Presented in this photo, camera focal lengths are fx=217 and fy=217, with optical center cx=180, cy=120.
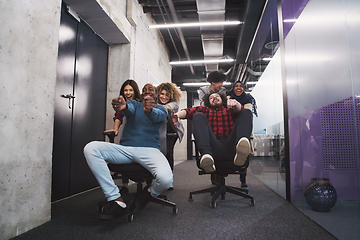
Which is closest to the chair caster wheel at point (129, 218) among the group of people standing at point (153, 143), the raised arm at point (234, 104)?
the group of people standing at point (153, 143)

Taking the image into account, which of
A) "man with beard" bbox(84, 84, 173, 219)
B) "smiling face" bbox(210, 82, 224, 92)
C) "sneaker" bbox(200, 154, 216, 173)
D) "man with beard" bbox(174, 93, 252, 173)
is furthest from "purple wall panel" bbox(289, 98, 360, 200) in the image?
"smiling face" bbox(210, 82, 224, 92)

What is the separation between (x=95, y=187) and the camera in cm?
300

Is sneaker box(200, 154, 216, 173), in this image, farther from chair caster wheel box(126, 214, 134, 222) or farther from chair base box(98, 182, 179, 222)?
chair caster wheel box(126, 214, 134, 222)

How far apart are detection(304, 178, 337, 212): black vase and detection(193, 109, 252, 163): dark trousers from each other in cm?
62

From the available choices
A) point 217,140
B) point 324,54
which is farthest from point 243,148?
point 324,54

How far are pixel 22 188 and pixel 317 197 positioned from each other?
1.97m

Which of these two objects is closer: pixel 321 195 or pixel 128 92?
pixel 321 195

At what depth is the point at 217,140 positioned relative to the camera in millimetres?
2002

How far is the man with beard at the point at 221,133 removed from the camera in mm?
1789

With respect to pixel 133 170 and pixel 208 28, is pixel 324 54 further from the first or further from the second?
pixel 208 28

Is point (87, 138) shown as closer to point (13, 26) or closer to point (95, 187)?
point (95, 187)

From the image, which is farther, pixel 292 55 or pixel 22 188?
pixel 292 55

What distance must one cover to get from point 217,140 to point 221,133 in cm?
20

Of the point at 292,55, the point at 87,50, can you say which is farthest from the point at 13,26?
the point at 292,55
